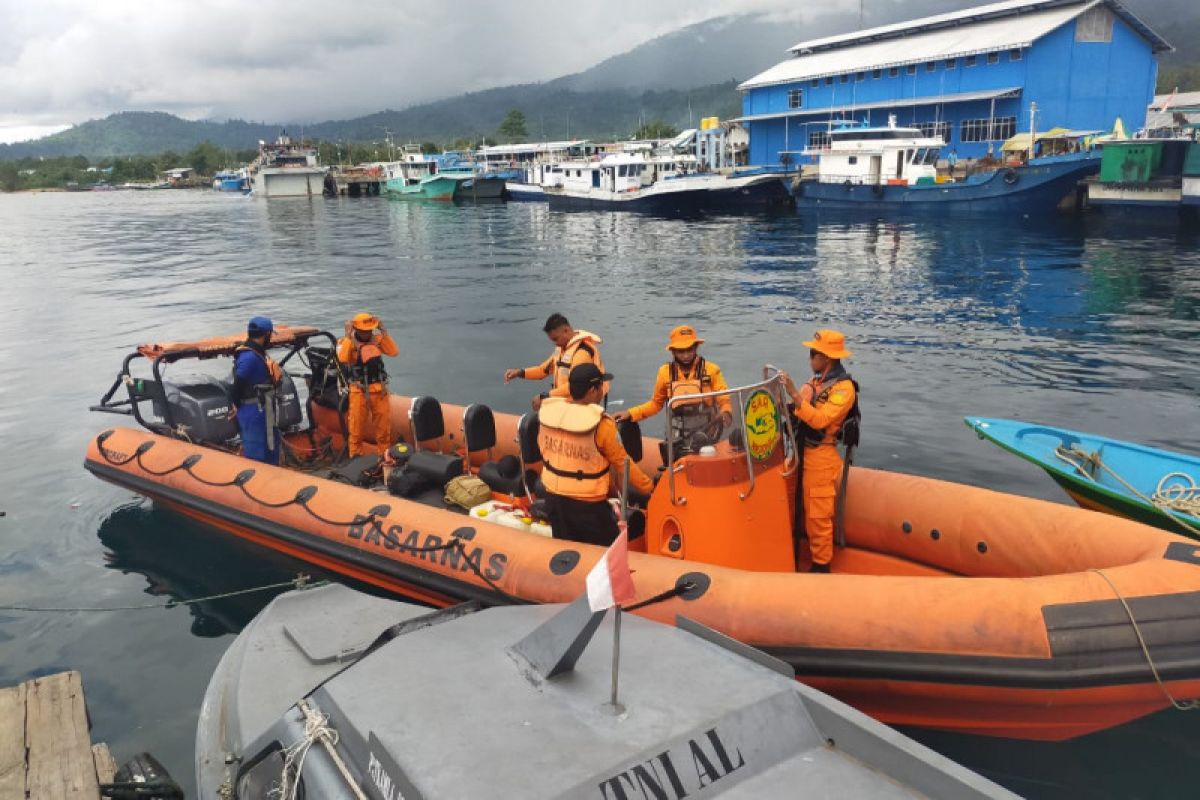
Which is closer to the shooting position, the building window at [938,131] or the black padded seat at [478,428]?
the black padded seat at [478,428]

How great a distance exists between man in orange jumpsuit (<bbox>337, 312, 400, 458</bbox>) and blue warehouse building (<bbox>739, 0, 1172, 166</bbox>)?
37841mm

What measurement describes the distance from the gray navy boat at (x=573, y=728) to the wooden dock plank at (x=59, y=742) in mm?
844

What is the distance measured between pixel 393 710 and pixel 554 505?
2551mm

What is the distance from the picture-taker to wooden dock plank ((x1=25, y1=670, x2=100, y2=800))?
353cm

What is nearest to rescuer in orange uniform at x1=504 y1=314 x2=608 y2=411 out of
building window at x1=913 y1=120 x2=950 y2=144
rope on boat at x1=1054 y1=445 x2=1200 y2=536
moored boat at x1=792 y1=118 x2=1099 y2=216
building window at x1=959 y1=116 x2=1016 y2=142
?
rope on boat at x1=1054 y1=445 x2=1200 y2=536

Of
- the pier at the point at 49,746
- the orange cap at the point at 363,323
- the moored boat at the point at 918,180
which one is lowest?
the pier at the point at 49,746

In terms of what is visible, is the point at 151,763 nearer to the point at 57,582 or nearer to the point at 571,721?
the point at 571,721

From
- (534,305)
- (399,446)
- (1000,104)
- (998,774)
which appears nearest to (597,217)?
(1000,104)

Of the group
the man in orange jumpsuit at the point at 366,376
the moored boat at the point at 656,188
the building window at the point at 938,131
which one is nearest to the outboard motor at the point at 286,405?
the man in orange jumpsuit at the point at 366,376

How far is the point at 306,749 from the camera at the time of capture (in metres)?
2.65

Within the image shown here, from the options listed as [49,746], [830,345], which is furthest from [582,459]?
[49,746]

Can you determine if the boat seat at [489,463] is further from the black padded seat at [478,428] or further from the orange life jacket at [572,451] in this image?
the orange life jacket at [572,451]

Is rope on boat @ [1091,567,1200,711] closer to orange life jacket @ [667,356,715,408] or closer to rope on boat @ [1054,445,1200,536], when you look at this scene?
rope on boat @ [1054,445,1200,536]

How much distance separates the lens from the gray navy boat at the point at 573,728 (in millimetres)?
2287
